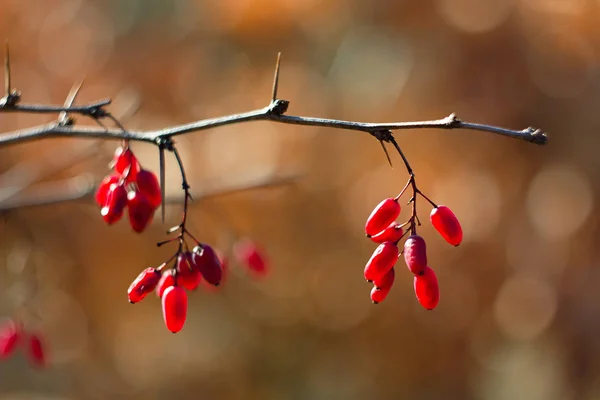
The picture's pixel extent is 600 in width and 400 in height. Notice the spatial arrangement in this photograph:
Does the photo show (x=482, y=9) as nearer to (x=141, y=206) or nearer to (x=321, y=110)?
(x=321, y=110)

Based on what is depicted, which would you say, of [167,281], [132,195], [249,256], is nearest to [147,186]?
[132,195]

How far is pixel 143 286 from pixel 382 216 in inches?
11.8

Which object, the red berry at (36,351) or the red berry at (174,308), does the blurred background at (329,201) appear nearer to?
the red berry at (36,351)

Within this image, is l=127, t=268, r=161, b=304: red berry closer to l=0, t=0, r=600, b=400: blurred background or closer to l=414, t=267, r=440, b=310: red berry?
l=414, t=267, r=440, b=310: red berry

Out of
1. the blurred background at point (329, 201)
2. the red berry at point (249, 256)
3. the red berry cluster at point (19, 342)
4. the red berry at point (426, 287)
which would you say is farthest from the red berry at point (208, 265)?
the blurred background at point (329, 201)

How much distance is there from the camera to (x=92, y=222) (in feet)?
9.25

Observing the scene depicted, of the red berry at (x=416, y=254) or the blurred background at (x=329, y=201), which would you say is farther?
the blurred background at (x=329, y=201)

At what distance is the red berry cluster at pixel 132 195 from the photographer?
0.74 m

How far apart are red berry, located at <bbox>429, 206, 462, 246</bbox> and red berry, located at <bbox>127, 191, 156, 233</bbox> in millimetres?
358

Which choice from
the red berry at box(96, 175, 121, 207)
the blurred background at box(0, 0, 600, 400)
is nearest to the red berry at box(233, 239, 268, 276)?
the red berry at box(96, 175, 121, 207)

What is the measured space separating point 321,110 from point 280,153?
287 millimetres

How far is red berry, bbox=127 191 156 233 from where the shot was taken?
2.40 ft

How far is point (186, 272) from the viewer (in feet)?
2.35

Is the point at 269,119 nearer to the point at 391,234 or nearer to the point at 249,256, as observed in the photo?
the point at 391,234
